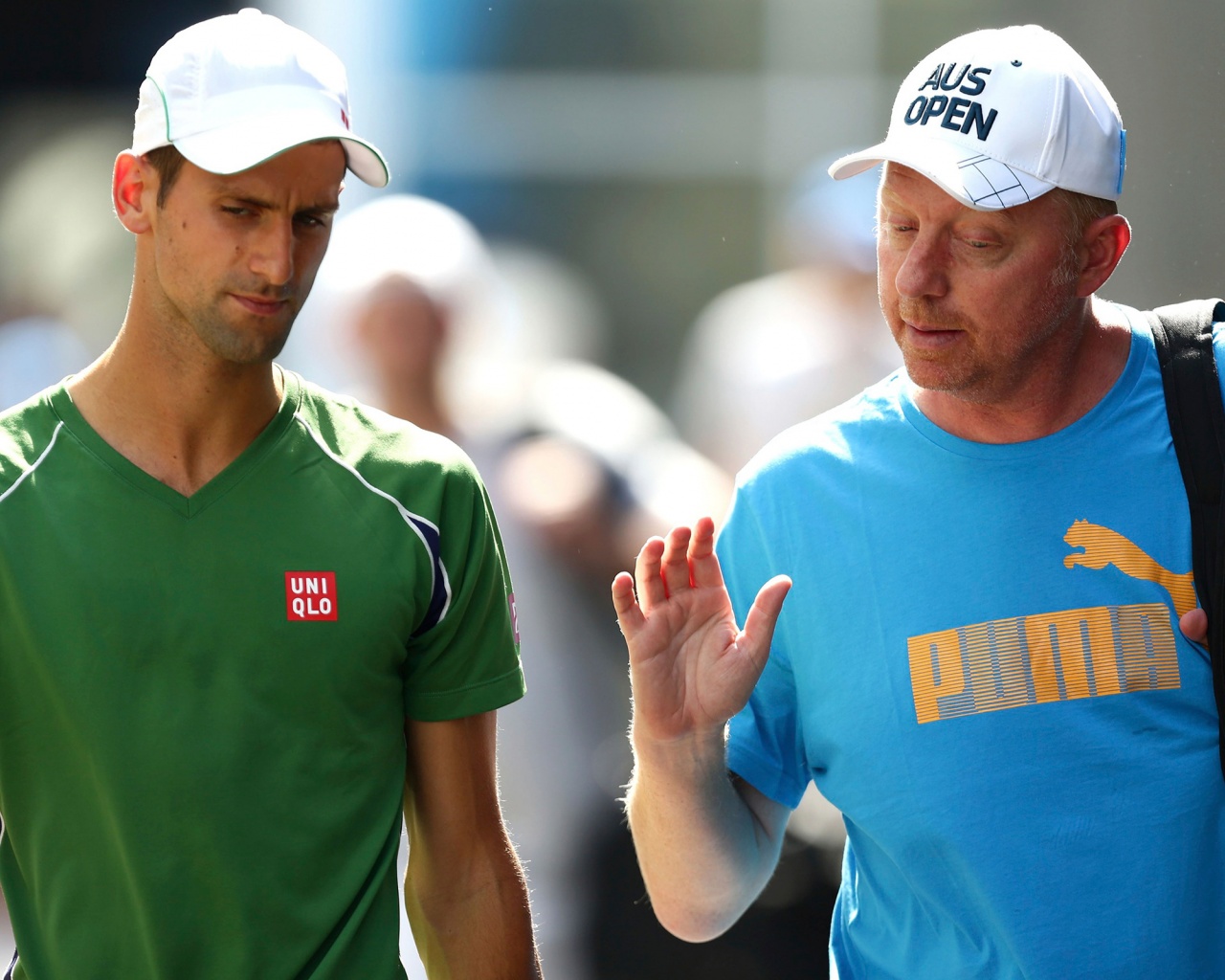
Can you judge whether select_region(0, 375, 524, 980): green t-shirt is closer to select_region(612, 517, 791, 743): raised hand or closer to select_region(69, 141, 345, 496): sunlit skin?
select_region(69, 141, 345, 496): sunlit skin

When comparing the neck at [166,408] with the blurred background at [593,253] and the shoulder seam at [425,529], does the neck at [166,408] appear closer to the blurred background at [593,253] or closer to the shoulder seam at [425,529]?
the shoulder seam at [425,529]

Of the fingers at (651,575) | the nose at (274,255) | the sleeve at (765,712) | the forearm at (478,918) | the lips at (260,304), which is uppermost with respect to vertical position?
the nose at (274,255)

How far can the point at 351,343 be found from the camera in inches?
155

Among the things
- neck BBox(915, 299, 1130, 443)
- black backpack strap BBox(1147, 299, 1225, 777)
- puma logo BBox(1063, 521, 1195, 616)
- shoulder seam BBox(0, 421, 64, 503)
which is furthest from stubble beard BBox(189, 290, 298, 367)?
black backpack strap BBox(1147, 299, 1225, 777)

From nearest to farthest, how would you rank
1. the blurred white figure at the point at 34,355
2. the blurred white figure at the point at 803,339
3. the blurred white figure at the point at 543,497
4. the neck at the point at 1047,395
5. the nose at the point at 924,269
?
1. the nose at the point at 924,269
2. the neck at the point at 1047,395
3. the blurred white figure at the point at 543,497
4. the blurred white figure at the point at 803,339
5. the blurred white figure at the point at 34,355

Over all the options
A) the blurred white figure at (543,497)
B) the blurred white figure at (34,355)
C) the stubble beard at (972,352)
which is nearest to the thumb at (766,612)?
the stubble beard at (972,352)

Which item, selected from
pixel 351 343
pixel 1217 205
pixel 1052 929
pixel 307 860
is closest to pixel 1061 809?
pixel 1052 929

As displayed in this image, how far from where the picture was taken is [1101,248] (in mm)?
2623

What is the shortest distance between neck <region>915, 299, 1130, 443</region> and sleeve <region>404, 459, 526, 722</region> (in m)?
0.76

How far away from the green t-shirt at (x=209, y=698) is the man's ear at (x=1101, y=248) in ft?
3.53

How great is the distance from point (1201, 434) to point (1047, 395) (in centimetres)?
24

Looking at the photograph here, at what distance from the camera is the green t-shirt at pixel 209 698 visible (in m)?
2.38

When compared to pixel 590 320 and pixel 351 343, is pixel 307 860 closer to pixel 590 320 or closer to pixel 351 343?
pixel 351 343

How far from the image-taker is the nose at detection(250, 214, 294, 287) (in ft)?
7.86
